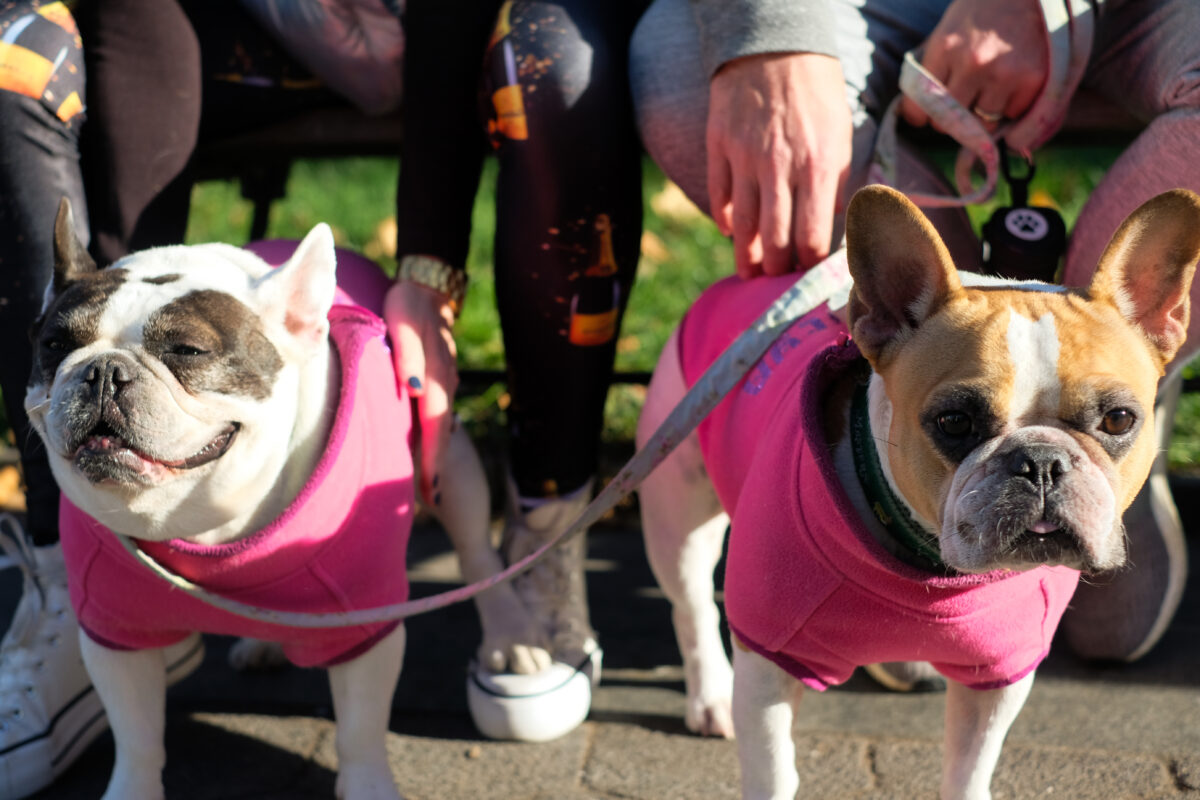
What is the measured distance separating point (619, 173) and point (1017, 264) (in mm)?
793

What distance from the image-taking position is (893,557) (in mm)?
1611

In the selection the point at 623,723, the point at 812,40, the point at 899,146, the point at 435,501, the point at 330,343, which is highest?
the point at 812,40

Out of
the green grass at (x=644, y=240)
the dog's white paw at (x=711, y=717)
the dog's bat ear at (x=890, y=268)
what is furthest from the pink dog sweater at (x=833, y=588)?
the green grass at (x=644, y=240)

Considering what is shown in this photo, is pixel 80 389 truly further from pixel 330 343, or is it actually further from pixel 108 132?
pixel 108 132

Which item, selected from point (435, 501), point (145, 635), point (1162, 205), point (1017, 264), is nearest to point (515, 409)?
point (435, 501)

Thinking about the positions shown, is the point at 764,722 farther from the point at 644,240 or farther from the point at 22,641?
the point at 644,240

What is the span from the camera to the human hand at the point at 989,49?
2.09 m

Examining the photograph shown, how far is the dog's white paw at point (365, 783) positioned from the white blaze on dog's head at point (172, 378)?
509mm

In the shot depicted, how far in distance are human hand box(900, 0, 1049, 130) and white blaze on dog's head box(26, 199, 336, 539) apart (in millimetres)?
1142

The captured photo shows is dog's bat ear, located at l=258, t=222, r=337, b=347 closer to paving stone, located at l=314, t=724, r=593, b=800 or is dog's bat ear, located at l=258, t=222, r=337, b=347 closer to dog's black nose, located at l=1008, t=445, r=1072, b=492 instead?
paving stone, located at l=314, t=724, r=593, b=800

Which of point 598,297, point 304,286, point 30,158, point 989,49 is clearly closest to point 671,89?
point 598,297

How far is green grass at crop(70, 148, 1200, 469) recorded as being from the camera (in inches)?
145

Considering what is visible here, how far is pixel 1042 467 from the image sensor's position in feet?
4.72

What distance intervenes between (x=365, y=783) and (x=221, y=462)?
2.10 ft
